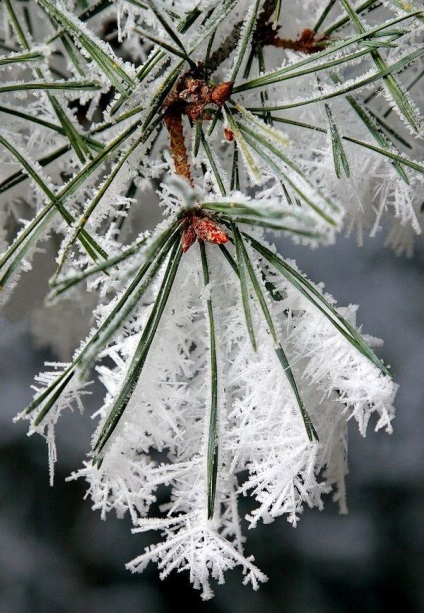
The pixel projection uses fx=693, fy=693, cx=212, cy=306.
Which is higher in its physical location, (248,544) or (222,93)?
(222,93)

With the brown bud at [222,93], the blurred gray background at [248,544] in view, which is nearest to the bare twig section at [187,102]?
the brown bud at [222,93]

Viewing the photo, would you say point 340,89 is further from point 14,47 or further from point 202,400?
point 14,47

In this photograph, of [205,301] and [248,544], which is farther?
[248,544]

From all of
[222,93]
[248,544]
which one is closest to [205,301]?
[222,93]

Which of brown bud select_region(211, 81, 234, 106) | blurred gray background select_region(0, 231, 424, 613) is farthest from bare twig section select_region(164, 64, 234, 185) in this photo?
blurred gray background select_region(0, 231, 424, 613)

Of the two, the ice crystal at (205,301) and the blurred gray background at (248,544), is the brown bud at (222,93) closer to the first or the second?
the ice crystal at (205,301)

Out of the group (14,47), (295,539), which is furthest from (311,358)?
(295,539)

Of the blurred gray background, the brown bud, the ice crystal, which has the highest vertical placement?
the brown bud

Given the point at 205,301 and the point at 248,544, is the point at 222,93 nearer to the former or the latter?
the point at 205,301

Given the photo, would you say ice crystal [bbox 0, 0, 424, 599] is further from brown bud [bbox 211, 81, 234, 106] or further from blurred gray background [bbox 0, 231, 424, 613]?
blurred gray background [bbox 0, 231, 424, 613]
